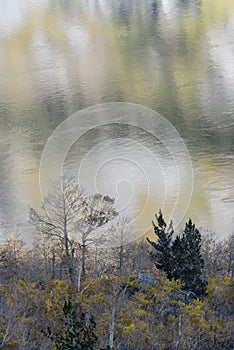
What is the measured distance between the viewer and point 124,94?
5322cm

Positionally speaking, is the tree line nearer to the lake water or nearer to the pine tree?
the pine tree

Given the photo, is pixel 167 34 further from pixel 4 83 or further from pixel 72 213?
pixel 72 213

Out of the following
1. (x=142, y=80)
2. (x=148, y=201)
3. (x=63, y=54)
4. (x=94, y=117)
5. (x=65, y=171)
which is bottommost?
(x=148, y=201)

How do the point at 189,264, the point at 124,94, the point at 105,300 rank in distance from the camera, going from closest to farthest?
the point at 105,300 < the point at 189,264 < the point at 124,94

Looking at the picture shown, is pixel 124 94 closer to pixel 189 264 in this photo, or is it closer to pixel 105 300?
pixel 189 264

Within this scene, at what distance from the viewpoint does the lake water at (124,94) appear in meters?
35.0

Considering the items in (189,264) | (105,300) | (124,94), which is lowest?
(105,300)

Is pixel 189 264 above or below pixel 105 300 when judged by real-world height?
above

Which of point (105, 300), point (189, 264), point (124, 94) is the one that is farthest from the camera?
point (124, 94)

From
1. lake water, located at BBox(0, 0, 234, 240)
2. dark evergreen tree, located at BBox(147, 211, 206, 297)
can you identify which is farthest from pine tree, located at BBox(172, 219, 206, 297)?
lake water, located at BBox(0, 0, 234, 240)

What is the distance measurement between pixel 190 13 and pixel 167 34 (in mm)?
6032

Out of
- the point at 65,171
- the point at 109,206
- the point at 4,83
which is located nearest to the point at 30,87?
the point at 4,83

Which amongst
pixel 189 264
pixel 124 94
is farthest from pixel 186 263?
pixel 124 94

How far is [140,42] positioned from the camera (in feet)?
211
